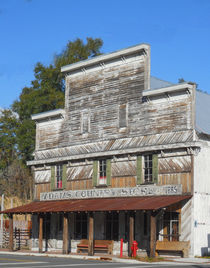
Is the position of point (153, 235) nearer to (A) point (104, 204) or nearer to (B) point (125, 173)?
(A) point (104, 204)

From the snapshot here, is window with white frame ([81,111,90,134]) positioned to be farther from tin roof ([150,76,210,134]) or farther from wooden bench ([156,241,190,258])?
wooden bench ([156,241,190,258])

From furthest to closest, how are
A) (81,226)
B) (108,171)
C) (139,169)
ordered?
(81,226), (108,171), (139,169)

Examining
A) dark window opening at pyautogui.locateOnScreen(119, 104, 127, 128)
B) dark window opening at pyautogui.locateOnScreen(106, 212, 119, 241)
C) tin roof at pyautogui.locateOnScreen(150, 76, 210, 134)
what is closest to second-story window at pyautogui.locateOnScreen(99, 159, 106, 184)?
dark window opening at pyautogui.locateOnScreen(106, 212, 119, 241)

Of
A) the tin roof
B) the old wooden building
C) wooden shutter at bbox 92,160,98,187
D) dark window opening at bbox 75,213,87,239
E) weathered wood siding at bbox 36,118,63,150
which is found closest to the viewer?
the old wooden building

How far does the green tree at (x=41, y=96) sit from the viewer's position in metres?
50.6

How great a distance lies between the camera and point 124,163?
31.6m

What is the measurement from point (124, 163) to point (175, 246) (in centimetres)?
624

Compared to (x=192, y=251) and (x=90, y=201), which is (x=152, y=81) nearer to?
(x=90, y=201)

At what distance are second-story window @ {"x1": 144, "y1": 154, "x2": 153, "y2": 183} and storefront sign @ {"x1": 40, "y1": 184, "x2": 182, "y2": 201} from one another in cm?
61

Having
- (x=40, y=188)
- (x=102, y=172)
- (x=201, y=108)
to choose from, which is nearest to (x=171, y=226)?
(x=102, y=172)

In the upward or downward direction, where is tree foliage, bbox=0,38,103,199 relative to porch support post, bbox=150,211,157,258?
upward

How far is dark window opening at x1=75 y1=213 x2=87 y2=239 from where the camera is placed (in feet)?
110

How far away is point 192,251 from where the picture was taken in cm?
2730

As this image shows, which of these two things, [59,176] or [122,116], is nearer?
[122,116]
